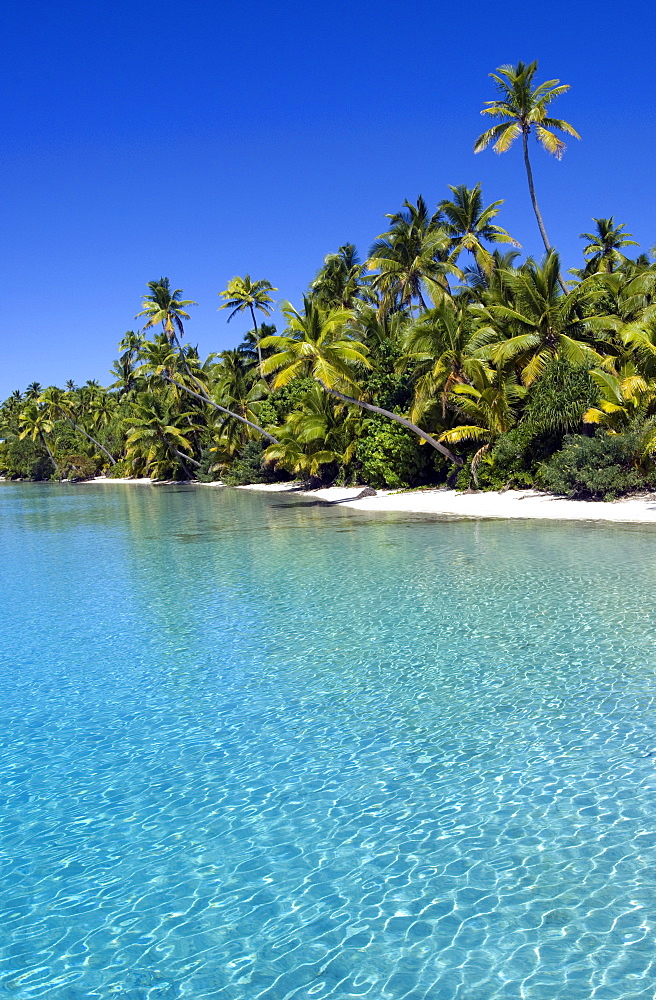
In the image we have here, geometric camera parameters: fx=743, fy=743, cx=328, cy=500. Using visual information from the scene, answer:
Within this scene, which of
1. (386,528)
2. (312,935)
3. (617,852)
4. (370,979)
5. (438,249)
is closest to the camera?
(370,979)

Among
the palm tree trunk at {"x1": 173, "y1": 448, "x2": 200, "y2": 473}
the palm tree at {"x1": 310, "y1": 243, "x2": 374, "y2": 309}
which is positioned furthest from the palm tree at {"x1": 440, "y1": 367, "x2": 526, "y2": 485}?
the palm tree trunk at {"x1": 173, "y1": 448, "x2": 200, "y2": 473}

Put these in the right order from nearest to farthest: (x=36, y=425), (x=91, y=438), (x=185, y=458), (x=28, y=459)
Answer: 1. (x=185, y=458)
2. (x=91, y=438)
3. (x=36, y=425)
4. (x=28, y=459)

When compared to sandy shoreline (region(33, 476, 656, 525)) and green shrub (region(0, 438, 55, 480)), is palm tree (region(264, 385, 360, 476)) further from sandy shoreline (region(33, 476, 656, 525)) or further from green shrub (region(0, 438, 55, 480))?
green shrub (region(0, 438, 55, 480))

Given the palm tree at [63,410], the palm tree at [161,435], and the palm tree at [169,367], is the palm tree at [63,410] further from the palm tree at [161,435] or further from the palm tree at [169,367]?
the palm tree at [169,367]

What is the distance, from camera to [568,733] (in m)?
6.68

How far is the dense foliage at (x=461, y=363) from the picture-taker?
2480cm

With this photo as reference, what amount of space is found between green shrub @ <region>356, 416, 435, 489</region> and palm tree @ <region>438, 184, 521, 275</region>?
8.79 m

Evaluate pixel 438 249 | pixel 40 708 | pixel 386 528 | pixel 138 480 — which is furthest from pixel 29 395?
pixel 40 708

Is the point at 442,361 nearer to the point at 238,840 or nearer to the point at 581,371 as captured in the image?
the point at 581,371

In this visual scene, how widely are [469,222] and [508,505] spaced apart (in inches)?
663

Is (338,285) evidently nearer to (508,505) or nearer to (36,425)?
(508,505)

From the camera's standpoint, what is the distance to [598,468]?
23984 millimetres

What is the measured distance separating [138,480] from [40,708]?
6439cm

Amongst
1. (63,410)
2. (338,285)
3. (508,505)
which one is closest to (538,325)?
(508,505)
